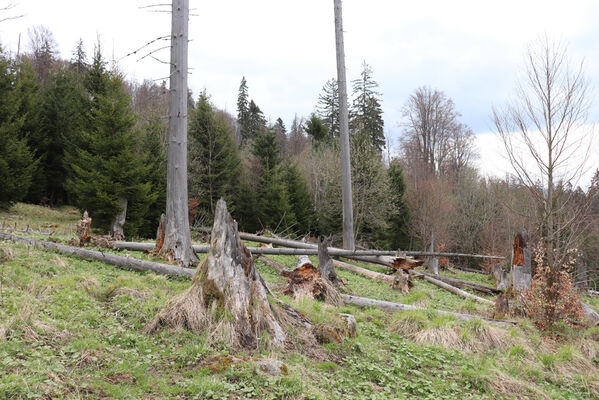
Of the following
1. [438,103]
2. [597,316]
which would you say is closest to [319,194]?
[438,103]

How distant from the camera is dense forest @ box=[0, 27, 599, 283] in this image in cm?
1662

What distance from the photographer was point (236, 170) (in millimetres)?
23047

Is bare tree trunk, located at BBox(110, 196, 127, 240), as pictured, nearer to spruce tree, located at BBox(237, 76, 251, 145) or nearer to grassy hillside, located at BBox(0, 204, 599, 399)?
grassy hillside, located at BBox(0, 204, 599, 399)

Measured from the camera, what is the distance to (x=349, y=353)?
4793 mm

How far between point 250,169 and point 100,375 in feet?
75.6

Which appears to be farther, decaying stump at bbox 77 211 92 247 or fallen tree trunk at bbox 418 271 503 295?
fallen tree trunk at bbox 418 271 503 295

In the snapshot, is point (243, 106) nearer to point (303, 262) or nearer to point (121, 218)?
point (121, 218)

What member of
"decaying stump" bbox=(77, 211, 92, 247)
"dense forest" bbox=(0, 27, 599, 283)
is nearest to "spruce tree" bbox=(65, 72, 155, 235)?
"dense forest" bbox=(0, 27, 599, 283)

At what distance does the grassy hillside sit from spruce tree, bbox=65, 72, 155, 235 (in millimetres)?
9482

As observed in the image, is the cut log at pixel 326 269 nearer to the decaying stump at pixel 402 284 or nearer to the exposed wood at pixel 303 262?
the exposed wood at pixel 303 262

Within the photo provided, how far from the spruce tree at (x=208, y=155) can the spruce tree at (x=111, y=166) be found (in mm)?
4631

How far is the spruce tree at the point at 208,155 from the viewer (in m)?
21.6

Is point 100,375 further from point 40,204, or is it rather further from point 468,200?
point 468,200

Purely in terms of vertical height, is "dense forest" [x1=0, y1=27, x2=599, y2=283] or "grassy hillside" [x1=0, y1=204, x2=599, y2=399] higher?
"dense forest" [x1=0, y1=27, x2=599, y2=283]
